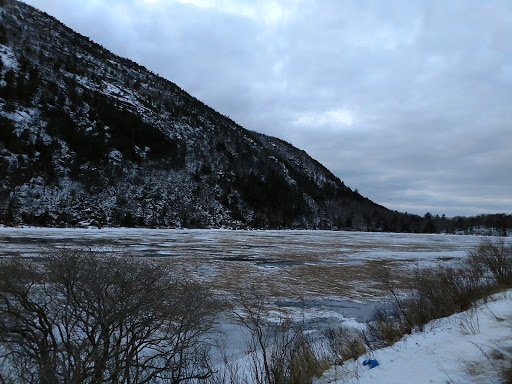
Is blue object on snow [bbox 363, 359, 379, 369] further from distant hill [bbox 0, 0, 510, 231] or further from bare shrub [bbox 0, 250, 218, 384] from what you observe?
distant hill [bbox 0, 0, 510, 231]

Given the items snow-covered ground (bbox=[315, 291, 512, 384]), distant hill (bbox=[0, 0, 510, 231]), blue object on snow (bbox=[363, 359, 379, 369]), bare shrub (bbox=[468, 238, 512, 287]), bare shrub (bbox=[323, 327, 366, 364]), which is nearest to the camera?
snow-covered ground (bbox=[315, 291, 512, 384])

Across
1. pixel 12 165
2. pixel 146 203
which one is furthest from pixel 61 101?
pixel 146 203

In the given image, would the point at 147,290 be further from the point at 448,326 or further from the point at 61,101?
the point at 61,101

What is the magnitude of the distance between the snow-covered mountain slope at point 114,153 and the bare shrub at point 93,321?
4973 centimetres

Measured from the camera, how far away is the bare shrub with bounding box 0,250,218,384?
5.15 metres

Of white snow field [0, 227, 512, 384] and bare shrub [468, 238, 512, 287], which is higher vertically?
bare shrub [468, 238, 512, 287]

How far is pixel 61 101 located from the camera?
7956 centimetres

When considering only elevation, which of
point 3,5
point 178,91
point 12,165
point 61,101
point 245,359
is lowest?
point 245,359

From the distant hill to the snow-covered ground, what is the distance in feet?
169

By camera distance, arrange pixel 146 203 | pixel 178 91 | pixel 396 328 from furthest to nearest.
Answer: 1. pixel 178 91
2. pixel 146 203
3. pixel 396 328

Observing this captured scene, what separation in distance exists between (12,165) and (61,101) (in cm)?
2439

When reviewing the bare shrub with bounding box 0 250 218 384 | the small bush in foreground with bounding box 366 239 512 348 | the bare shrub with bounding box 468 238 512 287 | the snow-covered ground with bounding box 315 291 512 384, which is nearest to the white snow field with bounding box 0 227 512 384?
the snow-covered ground with bounding box 315 291 512 384

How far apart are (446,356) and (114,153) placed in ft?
263

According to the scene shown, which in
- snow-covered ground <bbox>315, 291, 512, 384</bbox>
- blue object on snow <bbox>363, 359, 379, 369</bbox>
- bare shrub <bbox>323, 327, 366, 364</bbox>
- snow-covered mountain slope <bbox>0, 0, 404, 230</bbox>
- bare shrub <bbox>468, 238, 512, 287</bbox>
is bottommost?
bare shrub <bbox>323, 327, 366, 364</bbox>
